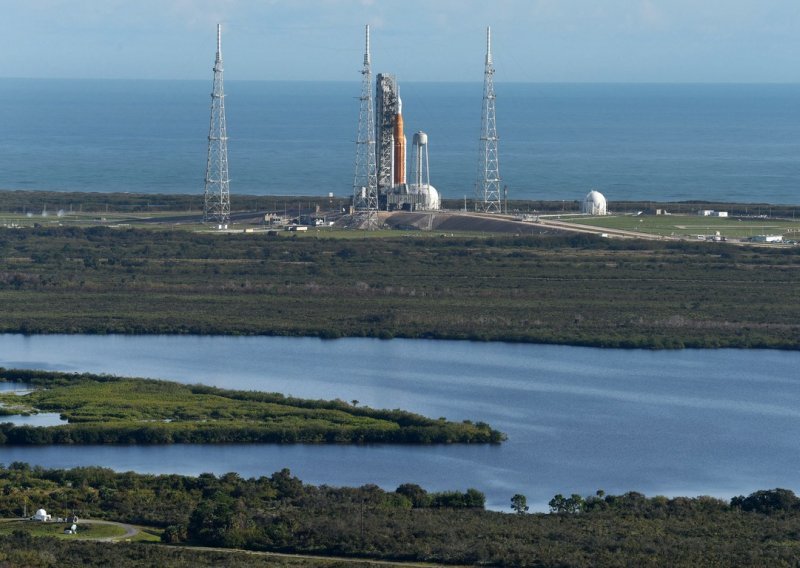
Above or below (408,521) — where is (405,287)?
above

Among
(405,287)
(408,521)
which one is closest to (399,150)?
(405,287)

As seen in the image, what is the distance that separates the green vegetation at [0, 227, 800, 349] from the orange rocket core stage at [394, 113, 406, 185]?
17.7ft

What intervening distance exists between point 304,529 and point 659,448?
1054 centimetres

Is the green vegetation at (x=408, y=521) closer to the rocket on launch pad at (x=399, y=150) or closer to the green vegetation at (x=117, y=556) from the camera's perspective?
the green vegetation at (x=117, y=556)

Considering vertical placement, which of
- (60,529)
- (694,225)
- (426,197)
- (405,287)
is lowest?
(60,529)

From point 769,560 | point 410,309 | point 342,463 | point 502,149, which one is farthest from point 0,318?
point 502,149

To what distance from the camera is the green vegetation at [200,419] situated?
123 ft

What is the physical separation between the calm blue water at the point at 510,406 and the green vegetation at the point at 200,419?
590mm

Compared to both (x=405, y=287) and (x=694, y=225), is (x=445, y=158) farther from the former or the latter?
(x=405, y=287)

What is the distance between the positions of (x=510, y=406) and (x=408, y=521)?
460 inches

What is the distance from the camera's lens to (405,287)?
198ft

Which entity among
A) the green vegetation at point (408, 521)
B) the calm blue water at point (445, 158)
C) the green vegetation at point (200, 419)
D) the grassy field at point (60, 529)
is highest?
the calm blue water at point (445, 158)

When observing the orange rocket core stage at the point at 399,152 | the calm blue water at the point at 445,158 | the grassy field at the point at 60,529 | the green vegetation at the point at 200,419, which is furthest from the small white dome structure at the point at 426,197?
the grassy field at the point at 60,529

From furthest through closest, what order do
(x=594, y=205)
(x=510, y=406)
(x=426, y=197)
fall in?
(x=594, y=205), (x=426, y=197), (x=510, y=406)
